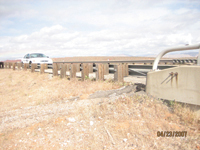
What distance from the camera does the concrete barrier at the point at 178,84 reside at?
430cm

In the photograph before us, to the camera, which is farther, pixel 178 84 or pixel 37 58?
pixel 37 58

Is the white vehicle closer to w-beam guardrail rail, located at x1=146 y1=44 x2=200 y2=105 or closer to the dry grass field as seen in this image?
the dry grass field

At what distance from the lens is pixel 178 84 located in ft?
15.4

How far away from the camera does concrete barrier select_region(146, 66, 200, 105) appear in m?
4.30

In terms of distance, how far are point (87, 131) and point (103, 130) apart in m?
0.37

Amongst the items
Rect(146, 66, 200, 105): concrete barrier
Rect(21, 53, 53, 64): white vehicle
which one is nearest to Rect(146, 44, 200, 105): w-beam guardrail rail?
Rect(146, 66, 200, 105): concrete barrier
